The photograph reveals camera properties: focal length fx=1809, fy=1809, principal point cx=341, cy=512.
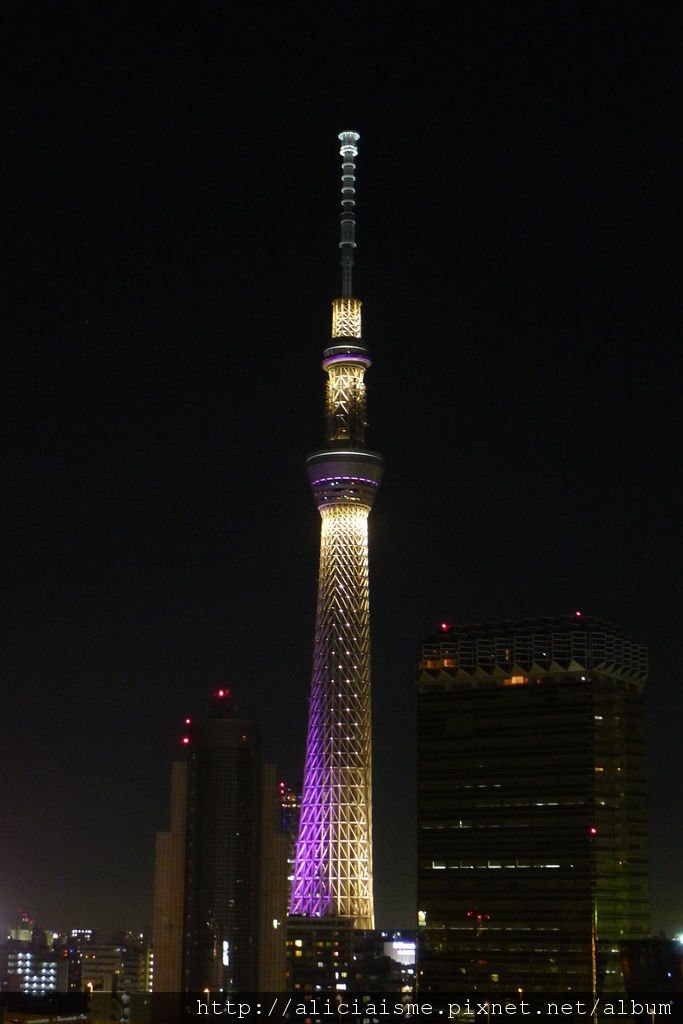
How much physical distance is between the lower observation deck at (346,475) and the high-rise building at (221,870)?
25.9 metres

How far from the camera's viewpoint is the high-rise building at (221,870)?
173000mm

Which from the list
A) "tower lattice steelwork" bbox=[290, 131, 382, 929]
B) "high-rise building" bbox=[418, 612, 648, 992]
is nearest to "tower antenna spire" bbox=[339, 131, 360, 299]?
"tower lattice steelwork" bbox=[290, 131, 382, 929]

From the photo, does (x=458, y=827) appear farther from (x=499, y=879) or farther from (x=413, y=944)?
(x=413, y=944)

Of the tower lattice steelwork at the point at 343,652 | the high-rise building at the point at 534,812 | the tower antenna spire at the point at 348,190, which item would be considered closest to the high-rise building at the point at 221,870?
the tower lattice steelwork at the point at 343,652

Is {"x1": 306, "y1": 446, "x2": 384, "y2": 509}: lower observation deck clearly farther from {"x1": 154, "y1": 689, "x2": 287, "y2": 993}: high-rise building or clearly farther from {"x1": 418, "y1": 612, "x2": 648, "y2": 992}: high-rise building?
{"x1": 154, "y1": 689, "x2": 287, "y2": 993}: high-rise building

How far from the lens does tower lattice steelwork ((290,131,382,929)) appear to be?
6427 inches

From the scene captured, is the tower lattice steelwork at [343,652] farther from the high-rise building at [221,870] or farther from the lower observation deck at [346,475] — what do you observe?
the high-rise building at [221,870]

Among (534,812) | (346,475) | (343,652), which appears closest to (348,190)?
(346,475)

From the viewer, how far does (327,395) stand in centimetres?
17425

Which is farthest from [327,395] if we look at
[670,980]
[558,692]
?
[670,980]

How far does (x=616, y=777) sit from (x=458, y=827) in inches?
623

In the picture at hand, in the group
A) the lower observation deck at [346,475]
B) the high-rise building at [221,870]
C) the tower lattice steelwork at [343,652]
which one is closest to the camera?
the tower lattice steelwork at [343,652]

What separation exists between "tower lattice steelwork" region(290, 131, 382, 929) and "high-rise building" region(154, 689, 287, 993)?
11429 mm

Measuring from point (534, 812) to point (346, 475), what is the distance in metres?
36.1
